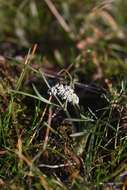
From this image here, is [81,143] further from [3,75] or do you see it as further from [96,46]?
[96,46]

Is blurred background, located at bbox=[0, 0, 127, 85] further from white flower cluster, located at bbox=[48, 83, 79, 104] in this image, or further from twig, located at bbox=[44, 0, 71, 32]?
white flower cluster, located at bbox=[48, 83, 79, 104]

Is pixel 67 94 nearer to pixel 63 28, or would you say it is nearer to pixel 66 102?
pixel 66 102

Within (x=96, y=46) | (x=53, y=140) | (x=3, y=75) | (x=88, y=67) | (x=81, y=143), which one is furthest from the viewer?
(x=96, y=46)

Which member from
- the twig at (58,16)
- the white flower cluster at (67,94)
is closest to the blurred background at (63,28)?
the twig at (58,16)

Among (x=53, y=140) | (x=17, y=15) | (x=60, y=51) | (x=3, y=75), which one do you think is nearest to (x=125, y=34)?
(x=60, y=51)

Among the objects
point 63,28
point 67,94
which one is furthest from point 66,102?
point 63,28

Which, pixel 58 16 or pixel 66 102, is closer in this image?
pixel 66 102

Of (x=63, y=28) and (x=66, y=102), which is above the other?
(x=63, y=28)

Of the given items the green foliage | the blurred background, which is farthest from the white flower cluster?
the blurred background
